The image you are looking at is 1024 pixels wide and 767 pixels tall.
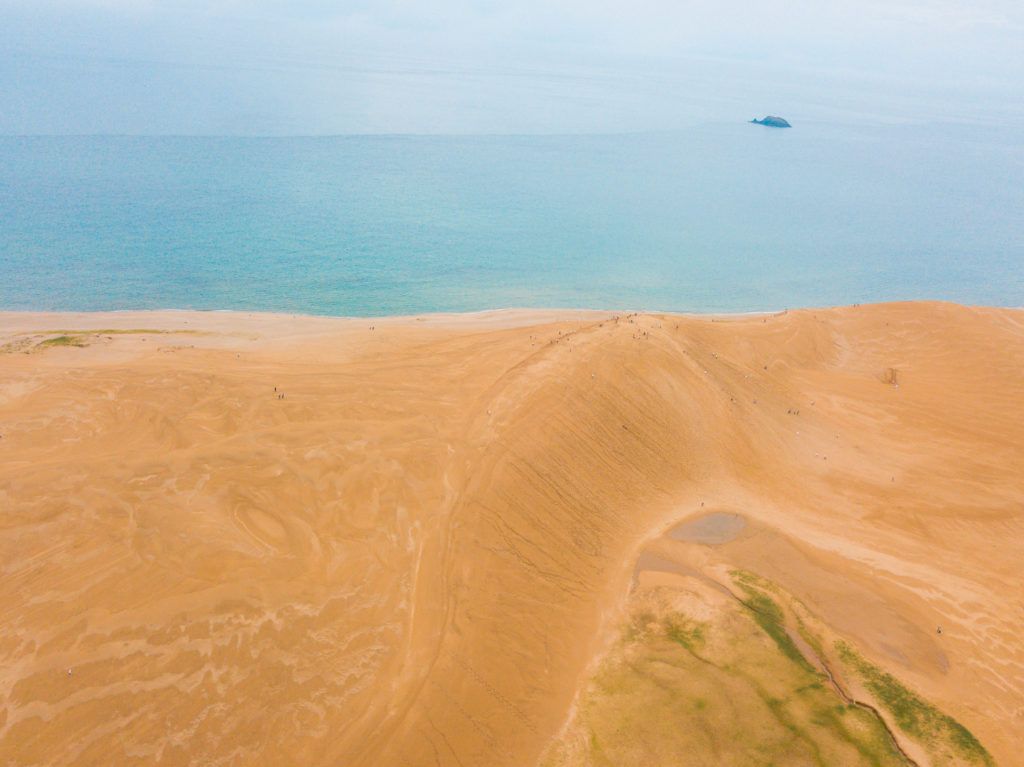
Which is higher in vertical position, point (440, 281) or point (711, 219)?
point (711, 219)

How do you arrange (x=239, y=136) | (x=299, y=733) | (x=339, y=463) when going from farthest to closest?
(x=239, y=136) < (x=339, y=463) < (x=299, y=733)

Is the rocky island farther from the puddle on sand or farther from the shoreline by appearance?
the puddle on sand

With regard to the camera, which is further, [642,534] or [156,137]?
[156,137]

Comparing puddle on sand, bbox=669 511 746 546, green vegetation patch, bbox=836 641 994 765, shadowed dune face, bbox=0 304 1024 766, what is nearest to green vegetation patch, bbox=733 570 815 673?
shadowed dune face, bbox=0 304 1024 766

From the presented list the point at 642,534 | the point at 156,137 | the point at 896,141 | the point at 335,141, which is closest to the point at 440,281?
the point at 642,534

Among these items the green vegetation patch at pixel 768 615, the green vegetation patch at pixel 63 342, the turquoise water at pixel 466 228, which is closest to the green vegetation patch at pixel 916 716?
the green vegetation patch at pixel 768 615

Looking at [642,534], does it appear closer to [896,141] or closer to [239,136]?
[239,136]

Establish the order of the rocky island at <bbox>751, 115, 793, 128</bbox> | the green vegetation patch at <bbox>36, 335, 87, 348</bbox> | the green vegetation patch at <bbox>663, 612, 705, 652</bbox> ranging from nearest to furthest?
1. the green vegetation patch at <bbox>663, 612, 705, 652</bbox>
2. the green vegetation patch at <bbox>36, 335, 87, 348</bbox>
3. the rocky island at <bbox>751, 115, 793, 128</bbox>

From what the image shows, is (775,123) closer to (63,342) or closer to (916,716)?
(63,342)
